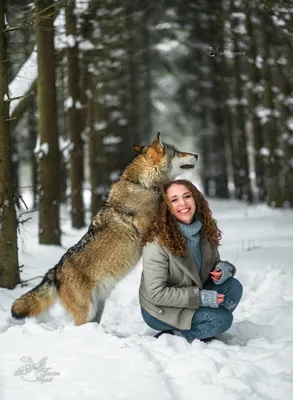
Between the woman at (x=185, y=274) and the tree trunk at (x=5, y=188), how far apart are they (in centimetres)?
252

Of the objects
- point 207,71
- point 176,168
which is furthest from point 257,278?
point 207,71

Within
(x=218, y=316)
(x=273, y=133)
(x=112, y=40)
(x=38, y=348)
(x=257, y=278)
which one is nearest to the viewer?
(x=38, y=348)

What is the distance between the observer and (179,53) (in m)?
29.0

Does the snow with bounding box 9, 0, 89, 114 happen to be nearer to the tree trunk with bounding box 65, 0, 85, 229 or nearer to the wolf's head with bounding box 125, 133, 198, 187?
the tree trunk with bounding box 65, 0, 85, 229

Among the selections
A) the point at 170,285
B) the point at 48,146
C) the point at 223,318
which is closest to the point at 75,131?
the point at 48,146

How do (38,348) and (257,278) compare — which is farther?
(257,278)

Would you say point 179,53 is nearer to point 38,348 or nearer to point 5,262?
point 5,262

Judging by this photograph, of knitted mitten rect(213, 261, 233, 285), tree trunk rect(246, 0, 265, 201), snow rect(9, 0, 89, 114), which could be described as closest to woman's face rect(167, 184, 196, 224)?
knitted mitten rect(213, 261, 233, 285)

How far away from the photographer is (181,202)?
4.94m

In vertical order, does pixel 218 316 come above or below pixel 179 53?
below

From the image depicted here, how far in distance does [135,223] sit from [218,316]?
4.43 feet

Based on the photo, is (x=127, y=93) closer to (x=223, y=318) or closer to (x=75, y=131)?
(x=75, y=131)

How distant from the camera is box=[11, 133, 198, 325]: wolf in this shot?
17.4 feet
